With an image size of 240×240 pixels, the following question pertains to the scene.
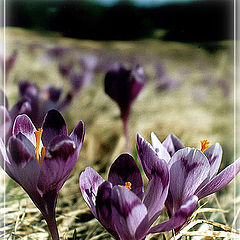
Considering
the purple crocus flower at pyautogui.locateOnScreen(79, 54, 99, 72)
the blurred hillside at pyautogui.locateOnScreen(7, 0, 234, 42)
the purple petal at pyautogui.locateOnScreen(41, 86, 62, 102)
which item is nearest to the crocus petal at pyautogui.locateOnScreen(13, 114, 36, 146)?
the blurred hillside at pyautogui.locateOnScreen(7, 0, 234, 42)

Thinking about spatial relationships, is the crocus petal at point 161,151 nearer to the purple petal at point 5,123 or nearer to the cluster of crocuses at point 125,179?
the cluster of crocuses at point 125,179

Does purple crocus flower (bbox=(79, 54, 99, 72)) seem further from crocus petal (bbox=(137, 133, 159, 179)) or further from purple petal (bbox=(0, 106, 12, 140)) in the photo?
crocus petal (bbox=(137, 133, 159, 179))

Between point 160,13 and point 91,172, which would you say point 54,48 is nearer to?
point 160,13

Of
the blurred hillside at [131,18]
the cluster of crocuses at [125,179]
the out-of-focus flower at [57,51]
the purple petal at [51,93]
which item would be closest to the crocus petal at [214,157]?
the cluster of crocuses at [125,179]

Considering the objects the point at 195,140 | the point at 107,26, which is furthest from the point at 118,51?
the point at 195,140

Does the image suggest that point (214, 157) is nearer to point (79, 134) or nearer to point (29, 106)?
point (79, 134)
